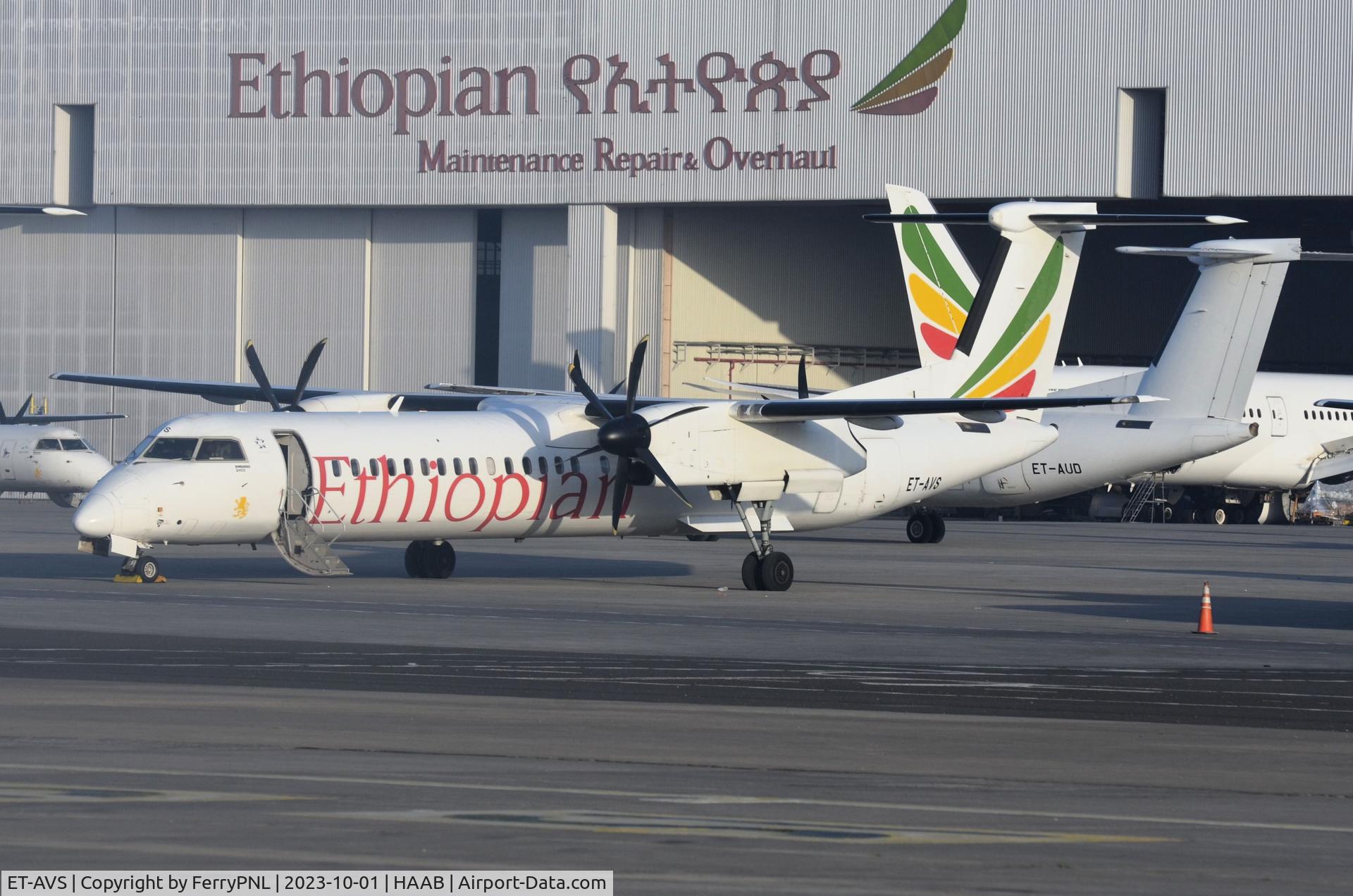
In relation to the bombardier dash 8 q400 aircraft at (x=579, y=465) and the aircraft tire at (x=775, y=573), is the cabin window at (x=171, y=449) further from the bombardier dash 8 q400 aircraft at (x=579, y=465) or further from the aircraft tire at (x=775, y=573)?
the aircraft tire at (x=775, y=573)

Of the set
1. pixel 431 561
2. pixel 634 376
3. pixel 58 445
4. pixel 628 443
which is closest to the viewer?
pixel 628 443

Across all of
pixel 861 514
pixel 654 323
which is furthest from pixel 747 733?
pixel 654 323

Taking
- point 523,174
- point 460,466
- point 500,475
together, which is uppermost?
point 523,174

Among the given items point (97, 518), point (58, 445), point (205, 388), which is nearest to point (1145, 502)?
point (205, 388)

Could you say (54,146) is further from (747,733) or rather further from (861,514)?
(747,733)

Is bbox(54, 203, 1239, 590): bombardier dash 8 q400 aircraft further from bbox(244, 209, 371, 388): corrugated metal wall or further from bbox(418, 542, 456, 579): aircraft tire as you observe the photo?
bbox(244, 209, 371, 388): corrugated metal wall

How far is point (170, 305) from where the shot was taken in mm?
58312

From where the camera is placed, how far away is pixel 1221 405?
35719 mm

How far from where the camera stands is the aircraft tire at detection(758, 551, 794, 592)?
25094 millimetres

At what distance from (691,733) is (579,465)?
14.1 m

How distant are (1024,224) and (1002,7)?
76.6 feet

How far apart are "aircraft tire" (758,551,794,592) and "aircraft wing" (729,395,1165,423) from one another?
2030mm

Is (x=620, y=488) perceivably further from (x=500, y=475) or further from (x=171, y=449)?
(x=171, y=449)

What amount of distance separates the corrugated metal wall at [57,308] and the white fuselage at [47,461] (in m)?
12.0
